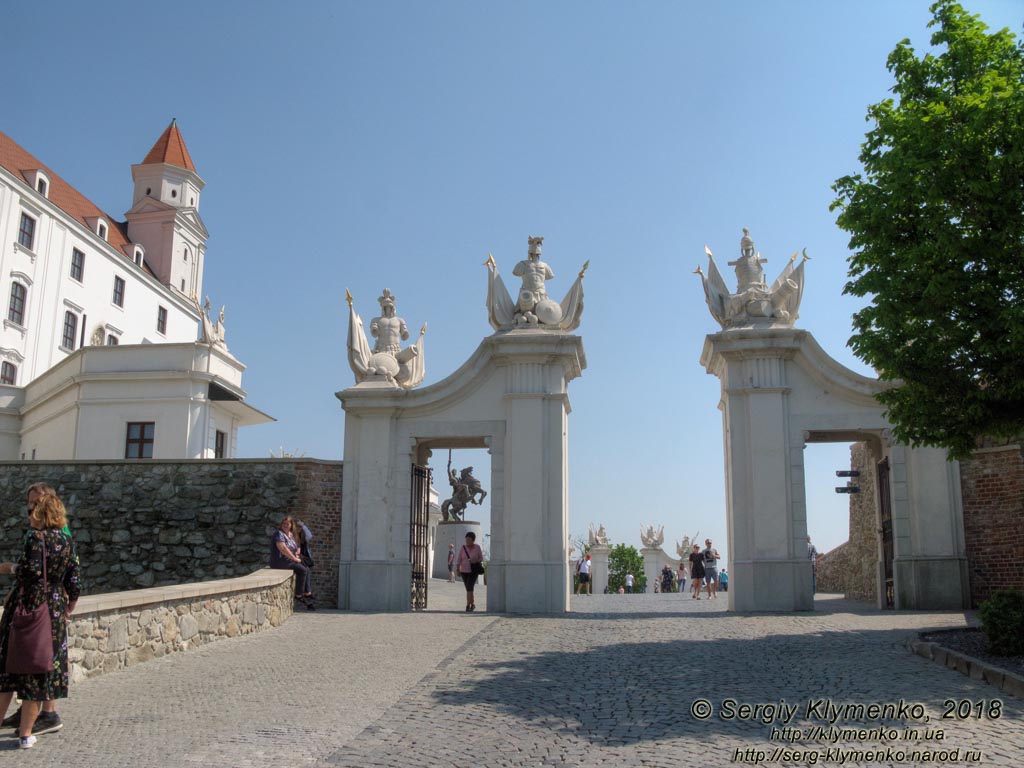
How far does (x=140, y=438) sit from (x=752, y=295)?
71.7ft

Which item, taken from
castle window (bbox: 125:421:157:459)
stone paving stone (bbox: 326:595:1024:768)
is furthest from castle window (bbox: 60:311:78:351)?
stone paving stone (bbox: 326:595:1024:768)

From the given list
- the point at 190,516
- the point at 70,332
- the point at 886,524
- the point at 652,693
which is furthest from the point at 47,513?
the point at 70,332

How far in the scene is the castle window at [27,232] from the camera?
134 feet

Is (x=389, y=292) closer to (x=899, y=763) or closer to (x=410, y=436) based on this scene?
(x=410, y=436)

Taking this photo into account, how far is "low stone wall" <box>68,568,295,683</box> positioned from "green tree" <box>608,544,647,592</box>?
36.2 metres

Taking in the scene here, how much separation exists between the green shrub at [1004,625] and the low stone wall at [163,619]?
8728mm

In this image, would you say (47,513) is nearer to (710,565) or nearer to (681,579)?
(710,565)

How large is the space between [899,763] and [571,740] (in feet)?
6.84

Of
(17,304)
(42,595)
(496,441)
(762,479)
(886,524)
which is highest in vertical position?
(17,304)

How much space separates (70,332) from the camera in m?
44.0

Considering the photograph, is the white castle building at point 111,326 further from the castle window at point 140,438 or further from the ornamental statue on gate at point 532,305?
the ornamental statue on gate at point 532,305

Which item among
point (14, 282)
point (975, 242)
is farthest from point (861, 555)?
point (14, 282)

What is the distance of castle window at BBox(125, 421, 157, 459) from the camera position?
102ft

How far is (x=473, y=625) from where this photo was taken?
14039 millimetres
